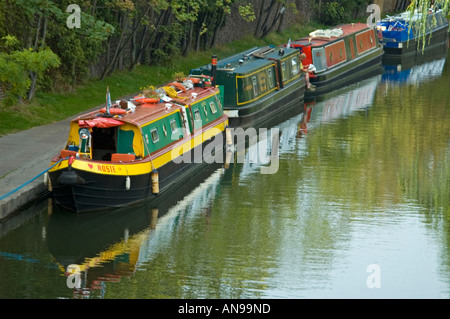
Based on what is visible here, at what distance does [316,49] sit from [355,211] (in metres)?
17.8

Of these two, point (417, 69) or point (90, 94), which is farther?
point (417, 69)

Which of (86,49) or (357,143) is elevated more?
(86,49)

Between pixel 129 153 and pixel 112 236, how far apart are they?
247 centimetres

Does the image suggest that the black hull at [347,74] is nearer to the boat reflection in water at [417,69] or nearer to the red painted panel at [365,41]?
the red painted panel at [365,41]

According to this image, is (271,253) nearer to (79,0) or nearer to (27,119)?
(27,119)

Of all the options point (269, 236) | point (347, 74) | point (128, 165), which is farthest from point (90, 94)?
point (347, 74)

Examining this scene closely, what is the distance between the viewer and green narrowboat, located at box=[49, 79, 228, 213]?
1873 cm

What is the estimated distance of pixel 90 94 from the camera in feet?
96.1

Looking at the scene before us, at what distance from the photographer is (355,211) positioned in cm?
2027

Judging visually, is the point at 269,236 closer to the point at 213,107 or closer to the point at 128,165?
the point at 128,165

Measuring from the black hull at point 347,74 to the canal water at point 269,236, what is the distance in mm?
9915

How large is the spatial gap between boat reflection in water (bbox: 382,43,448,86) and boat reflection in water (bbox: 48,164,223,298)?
69.1 ft

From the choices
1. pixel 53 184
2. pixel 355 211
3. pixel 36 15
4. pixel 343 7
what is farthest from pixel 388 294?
pixel 343 7

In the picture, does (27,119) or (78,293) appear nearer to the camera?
(78,293)
